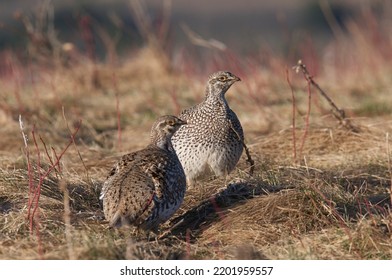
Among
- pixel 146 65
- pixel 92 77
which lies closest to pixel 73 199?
pixel 92 77

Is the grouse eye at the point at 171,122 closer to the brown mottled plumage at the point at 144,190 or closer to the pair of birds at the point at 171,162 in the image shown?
the pair of birds at the point at 171,162

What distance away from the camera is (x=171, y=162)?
5.46 m

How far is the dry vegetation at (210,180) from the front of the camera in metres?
4.90

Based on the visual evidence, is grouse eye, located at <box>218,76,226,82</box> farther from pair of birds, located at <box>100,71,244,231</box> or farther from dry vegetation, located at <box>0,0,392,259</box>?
dry vegetation, located at <box>0,0,392,259</box>

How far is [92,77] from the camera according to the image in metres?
11.1

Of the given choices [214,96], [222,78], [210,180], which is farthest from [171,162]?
[222,78]

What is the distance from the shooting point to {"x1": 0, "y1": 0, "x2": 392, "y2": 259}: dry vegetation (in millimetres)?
4898

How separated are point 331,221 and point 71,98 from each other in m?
5.45

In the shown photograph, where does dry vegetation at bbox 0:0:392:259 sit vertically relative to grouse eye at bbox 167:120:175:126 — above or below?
below

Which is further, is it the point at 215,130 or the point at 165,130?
the point at 215,130

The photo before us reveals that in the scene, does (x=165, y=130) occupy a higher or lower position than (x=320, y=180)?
higher

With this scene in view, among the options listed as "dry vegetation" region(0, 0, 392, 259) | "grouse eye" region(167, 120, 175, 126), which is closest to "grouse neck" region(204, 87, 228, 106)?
"dry vegetation" region(0, 0, 392, 259)
